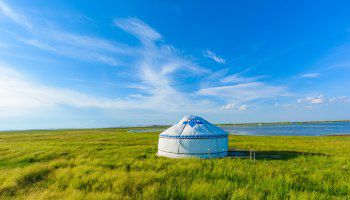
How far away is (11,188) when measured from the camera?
9.01 m

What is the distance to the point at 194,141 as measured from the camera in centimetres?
1638

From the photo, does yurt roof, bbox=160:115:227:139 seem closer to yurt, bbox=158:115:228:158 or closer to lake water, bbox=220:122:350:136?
yurt, bbox=158:115:228:158

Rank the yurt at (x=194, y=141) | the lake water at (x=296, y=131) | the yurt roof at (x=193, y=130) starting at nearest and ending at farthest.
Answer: the yurt at (x=194, y=141) < the yurt roof at (x=193, y=130) < the lake water at (x=296, y=131)

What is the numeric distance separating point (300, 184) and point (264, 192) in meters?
1.93

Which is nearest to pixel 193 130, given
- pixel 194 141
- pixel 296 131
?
pixel 194 141

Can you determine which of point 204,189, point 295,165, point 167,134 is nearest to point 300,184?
point 204,189

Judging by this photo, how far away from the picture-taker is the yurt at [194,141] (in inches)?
645

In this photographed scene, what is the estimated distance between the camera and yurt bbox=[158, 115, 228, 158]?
16391mm

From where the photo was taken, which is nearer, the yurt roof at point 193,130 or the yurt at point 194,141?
the yurt at point 194,141

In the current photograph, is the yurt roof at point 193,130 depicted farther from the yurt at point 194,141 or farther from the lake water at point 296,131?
the lake water at point 296,131

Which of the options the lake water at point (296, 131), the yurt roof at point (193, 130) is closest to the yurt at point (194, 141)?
the yurt roof at point (193, 130)

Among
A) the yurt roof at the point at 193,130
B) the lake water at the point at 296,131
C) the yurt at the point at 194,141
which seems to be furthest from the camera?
the lake water at the point at 296,131

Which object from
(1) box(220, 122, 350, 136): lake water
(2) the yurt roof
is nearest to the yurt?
(2) the yurt roof

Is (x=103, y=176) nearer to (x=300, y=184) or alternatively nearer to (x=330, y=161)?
(x=300, y=184)
